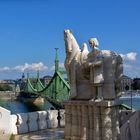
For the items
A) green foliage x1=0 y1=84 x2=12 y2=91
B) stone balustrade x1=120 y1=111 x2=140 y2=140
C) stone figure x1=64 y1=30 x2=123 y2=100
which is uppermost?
green foliage x1=0 y1=84 x2=12 y2=91

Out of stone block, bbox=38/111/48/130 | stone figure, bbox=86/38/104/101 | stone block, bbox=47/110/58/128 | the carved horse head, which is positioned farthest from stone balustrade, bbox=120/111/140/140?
stone block, bbox=47/110/58/128

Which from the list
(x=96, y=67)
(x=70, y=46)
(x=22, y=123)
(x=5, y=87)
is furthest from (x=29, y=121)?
(x=5, y=87)

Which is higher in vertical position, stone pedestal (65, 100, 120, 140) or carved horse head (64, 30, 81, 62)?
carved horse head (64, 30, 81, 62)

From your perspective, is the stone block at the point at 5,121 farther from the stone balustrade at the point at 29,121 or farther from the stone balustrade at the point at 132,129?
the stone balustrade at the point at 132,129

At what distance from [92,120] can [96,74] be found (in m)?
1.47

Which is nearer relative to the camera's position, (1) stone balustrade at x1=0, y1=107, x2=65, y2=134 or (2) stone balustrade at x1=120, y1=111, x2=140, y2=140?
(2) stone balustrade at x1=120, y1=111, x2=140, y2=140

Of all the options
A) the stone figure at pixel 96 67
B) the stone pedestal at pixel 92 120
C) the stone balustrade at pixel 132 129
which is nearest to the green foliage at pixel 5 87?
the stone pedestal at pixel 92 120

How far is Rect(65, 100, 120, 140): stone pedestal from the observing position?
11812mm

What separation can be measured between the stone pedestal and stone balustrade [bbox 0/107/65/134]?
2.75 metres

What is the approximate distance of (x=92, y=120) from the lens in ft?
40.3

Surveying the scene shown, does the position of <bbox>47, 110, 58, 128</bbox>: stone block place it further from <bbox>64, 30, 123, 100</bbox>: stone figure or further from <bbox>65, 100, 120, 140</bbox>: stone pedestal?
<bbox>64, 30, 123, 100</bbox>: stone figure

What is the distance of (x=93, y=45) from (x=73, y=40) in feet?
4.70

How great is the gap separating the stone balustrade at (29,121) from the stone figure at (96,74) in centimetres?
334

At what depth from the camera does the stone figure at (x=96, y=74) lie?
12.0m
